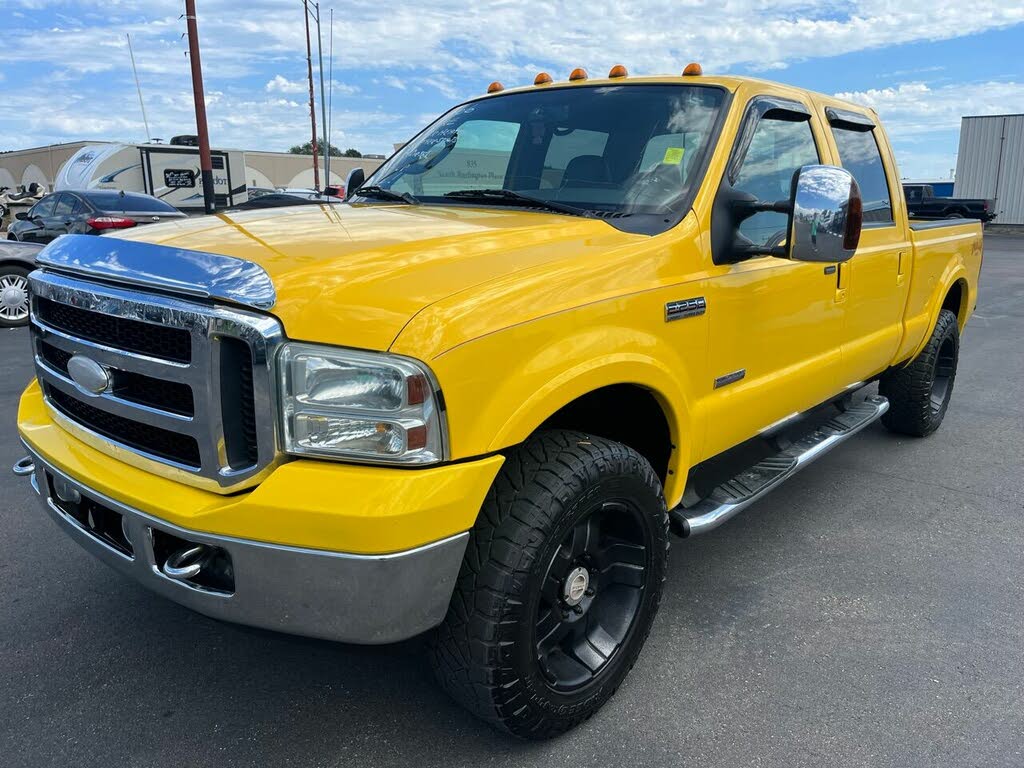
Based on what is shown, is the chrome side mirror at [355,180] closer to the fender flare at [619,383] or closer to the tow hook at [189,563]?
the fender flare at [619,383]

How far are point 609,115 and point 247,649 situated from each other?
7.85 feet

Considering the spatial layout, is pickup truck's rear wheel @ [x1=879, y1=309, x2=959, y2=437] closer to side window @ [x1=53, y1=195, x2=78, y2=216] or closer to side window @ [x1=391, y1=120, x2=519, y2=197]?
side window @ [x1=391, y1=120, x2=519, y2=197]

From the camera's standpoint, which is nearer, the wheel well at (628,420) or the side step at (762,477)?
the wheel well at (628,420)

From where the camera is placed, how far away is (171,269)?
198cm

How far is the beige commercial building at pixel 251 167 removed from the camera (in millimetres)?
38344

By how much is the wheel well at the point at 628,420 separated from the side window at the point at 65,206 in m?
11.6

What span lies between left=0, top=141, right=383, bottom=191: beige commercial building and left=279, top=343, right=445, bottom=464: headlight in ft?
124

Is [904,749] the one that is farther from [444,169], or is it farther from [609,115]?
[444,169]

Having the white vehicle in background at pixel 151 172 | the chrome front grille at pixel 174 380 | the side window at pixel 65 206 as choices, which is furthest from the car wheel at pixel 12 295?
the white vehicle in background at pixel 151 172

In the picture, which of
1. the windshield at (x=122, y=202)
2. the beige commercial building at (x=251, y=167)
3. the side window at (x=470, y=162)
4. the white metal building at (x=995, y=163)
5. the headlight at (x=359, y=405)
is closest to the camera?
the headlight at (x=359, y=405)

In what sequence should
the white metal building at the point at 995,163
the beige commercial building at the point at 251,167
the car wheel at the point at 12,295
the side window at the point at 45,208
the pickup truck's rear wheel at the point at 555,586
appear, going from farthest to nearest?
the beige commercial building at the point at 251,167
the white metal building at the point at 995,163
the side window at the point at 45,208
the car wheel at the point at 12,295
the pickup truck's rear wheel at the point at 555,586

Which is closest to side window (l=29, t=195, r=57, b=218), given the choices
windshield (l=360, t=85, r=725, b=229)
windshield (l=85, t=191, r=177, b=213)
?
windshield (l=85, t=191, r=177, b=213)

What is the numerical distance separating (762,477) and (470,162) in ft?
5.87

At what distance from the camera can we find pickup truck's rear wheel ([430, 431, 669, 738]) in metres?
2.01
